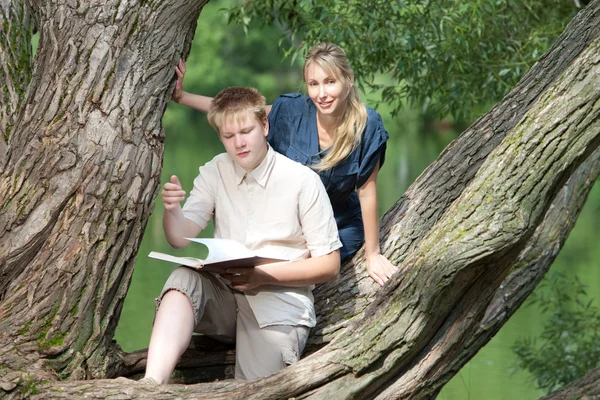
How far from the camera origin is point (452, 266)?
2.74 metres

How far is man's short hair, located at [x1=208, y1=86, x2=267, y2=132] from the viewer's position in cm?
317

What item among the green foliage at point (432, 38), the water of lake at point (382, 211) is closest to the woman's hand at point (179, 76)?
the green foliage at point (432, 38)

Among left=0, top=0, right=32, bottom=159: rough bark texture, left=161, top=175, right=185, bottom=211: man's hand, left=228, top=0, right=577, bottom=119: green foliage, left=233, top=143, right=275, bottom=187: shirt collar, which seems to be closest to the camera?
left=161, top=175, right=185, bottom=211: man's hand

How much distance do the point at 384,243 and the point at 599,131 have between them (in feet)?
3.46

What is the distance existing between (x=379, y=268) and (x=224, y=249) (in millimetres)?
712

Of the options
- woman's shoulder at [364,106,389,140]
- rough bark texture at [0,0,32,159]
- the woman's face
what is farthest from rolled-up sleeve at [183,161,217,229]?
rough bark texture at [0,0,32,159]

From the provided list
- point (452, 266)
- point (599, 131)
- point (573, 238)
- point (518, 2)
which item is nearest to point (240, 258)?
point (452, 266)

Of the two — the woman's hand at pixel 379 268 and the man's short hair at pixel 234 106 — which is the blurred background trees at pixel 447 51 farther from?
the man's short hair at pixel 234 106

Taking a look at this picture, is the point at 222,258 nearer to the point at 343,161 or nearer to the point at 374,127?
the point at 343,161

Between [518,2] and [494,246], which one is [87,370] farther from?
[518,2]

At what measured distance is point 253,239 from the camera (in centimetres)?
328

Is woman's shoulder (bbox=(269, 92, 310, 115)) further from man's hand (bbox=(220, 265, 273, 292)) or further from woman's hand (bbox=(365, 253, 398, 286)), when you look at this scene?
man's hand (bbox=(220, 265, 273, 292))

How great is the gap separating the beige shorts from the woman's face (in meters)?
0.75

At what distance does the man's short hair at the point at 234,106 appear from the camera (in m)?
3.17
